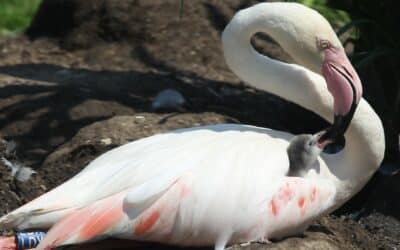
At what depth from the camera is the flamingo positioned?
3971 millimetres

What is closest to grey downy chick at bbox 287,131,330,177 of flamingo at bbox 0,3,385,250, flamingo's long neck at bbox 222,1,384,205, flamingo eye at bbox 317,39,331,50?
flamingo at bbox 0,3,385,250

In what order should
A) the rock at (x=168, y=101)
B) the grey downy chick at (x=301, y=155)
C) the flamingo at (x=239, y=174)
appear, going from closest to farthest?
the flamingo at (x=239, y=174) < the grey downy chick at (x=301, y=155) < the rock at (x=168, y=101)

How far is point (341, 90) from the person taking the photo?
4.32m

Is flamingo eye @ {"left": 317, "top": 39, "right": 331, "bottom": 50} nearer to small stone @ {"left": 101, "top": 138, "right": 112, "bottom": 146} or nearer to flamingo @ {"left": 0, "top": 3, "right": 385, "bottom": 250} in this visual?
flamingo @ {"left": 0, "top": 3, "right": 385, "bottom": 250}

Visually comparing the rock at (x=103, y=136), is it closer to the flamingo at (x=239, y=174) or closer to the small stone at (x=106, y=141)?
the small stone at (x=106, y=141)

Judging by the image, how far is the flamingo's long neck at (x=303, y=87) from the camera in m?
4.41

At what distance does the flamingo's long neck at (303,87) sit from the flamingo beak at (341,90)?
4.6 inches

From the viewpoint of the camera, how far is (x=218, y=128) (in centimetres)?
443

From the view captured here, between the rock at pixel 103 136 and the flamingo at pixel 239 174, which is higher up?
the flamingo at pixel 239 174

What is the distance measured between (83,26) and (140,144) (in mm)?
3202

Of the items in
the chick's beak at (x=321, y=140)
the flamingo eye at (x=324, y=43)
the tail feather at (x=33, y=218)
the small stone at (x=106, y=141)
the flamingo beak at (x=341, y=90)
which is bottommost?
the small stone at (x=106, y=141)

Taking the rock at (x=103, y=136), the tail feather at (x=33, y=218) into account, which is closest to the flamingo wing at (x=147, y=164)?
the tail feather at (x=33, y=218)

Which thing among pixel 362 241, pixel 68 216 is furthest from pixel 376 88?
pixel 68 216

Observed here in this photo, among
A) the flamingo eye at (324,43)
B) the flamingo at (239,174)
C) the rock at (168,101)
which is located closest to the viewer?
the flamingo at (239,174)
